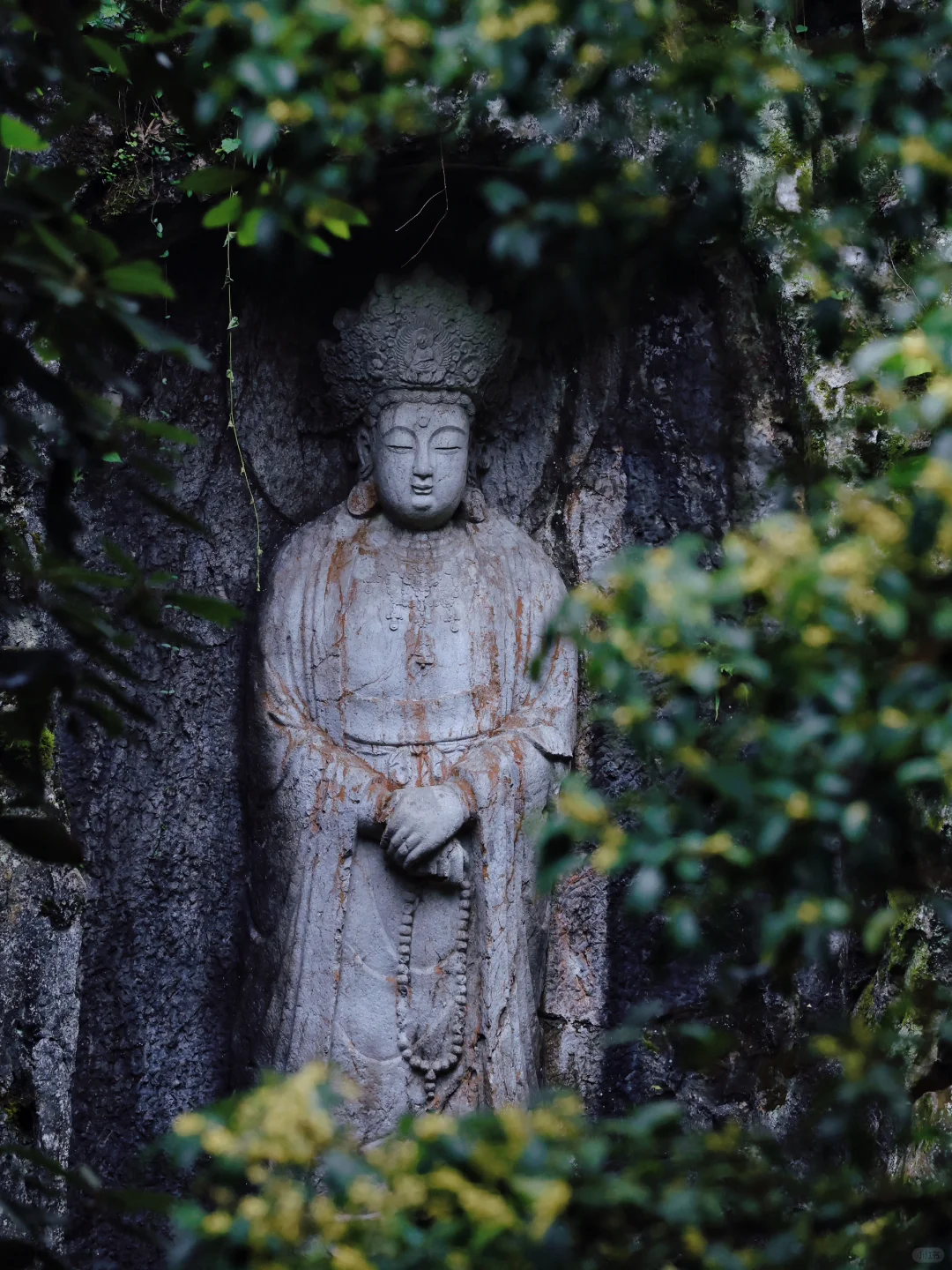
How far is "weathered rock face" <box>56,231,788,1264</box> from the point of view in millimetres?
3881

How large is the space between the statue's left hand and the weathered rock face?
1.60 ft

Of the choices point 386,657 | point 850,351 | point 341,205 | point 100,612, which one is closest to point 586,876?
point 386,657

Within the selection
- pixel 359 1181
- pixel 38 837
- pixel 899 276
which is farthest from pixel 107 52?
pixel 899 276

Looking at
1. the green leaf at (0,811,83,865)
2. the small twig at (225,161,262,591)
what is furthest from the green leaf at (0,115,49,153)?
the small twig at (225,161,262,591)

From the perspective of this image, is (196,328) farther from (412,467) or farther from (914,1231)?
(914,1231)

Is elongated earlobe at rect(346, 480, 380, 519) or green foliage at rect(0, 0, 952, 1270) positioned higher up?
elongated earlobe at rect(346, 480, 380, 519)

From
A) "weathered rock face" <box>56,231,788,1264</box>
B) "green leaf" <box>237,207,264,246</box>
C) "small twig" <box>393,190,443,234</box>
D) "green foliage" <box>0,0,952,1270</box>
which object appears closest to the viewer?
"green foliage" <box>0,0,952,1270</box>

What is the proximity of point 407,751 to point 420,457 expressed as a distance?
68cm

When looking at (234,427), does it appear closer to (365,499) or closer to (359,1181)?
(365,499)

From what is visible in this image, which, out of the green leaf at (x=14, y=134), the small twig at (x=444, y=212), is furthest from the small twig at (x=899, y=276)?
the green leaf at (x=14, y=134)

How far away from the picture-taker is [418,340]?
3.83m

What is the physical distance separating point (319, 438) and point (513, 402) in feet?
1.63

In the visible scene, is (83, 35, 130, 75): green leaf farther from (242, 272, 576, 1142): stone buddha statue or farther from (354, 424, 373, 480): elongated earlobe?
(354, 424, 373, 480): elongated earlobe

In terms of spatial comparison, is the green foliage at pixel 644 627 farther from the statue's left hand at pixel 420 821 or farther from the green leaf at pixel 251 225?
the statue's left hand at pixel 420 821
